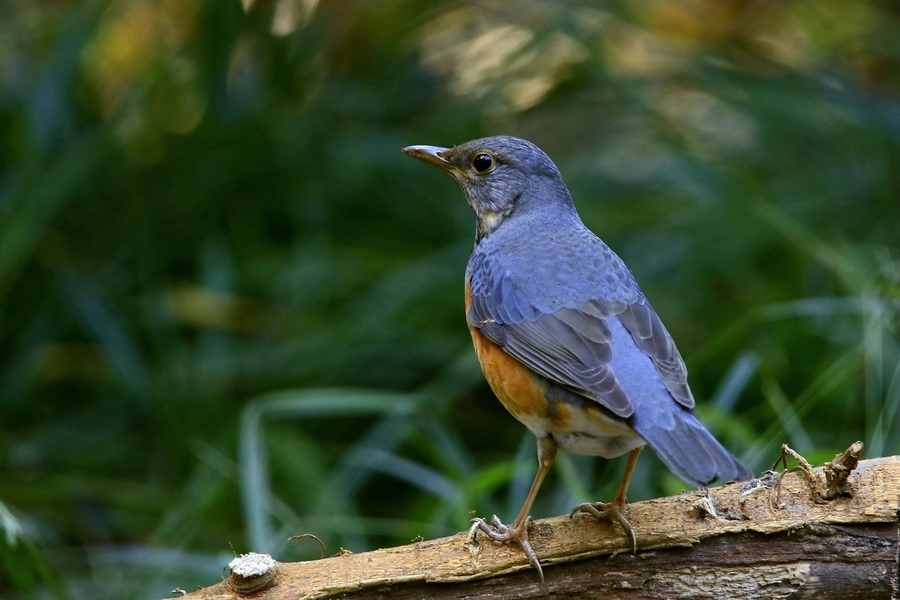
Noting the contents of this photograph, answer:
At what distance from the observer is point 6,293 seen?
6461 millimetres

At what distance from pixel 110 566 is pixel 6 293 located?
2250 mm

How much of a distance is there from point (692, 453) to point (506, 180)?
2.06m

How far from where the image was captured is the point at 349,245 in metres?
7.35

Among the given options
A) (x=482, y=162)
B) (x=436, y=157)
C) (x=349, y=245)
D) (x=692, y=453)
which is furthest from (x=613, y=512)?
(x=349, y=245)

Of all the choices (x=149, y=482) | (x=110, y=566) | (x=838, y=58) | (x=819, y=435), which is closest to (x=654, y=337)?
(x=819, y=435)

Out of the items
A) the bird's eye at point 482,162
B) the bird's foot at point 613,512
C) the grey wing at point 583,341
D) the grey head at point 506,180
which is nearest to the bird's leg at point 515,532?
the bird's foot at point 613,512

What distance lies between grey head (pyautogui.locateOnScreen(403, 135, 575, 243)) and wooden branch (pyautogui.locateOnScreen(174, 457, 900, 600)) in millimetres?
1770

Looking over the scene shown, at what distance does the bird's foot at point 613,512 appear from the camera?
10.5 ft

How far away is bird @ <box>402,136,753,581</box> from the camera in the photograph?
3203 mm

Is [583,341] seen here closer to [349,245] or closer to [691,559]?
[691,559]

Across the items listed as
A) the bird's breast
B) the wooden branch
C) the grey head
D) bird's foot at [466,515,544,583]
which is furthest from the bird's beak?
the wooden branch

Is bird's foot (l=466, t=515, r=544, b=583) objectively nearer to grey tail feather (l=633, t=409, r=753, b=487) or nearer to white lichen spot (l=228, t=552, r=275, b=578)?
grey tail feather (l=633, t=409, r=753, b=487)

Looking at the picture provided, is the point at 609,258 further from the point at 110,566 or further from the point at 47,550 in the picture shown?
the point at 47,550

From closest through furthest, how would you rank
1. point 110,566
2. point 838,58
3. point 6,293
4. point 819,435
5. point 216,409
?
point 110,566 → point 819,435 → point 216,409 → point 6,293 → point 838,58
